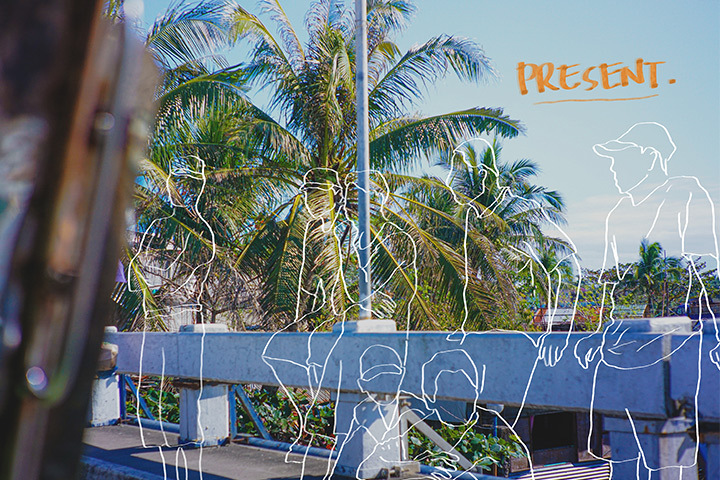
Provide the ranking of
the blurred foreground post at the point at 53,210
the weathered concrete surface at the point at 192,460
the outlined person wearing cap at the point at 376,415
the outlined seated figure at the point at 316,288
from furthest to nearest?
the weathered concrete surface at the point at 192,460 → the outlined seated figure at the point at 316,288 → the outlined person wearing cap at the point at 376,415 → the blurred foreground post at the point at 53,210

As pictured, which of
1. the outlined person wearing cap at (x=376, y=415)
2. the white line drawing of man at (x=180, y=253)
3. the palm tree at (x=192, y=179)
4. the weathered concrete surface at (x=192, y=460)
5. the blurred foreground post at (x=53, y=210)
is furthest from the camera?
the palm tree at (x=192, y=179)

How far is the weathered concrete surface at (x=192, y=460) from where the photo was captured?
447 centimetres

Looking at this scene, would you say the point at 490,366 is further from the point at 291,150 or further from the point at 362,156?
the point at 291,150

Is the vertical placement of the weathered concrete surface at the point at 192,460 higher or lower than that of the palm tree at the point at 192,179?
lower

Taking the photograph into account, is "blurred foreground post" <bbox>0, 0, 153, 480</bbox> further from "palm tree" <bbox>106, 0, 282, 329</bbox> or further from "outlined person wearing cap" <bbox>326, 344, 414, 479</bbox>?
"palm tree" <bbox>106, 0, 282, 329</bbox>

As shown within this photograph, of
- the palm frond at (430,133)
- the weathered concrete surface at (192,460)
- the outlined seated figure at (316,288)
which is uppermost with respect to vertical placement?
the palm frond at (430,133)

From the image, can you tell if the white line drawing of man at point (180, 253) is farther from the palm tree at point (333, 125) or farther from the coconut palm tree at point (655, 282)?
the coconut palm tree at point (655, 282)

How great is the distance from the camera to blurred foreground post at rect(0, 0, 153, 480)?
0.46m

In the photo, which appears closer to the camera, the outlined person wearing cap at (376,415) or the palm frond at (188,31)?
the outlined person wearing cap at (376,415)

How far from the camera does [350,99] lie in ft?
42.7

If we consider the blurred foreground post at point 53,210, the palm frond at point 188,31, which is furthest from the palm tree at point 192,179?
the blurred foreground post at point 53,210

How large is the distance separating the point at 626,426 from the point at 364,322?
1642 millimetres

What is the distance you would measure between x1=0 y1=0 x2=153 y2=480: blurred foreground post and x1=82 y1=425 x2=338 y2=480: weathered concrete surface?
396 centimetres

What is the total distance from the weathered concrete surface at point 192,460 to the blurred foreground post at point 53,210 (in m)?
3.96
